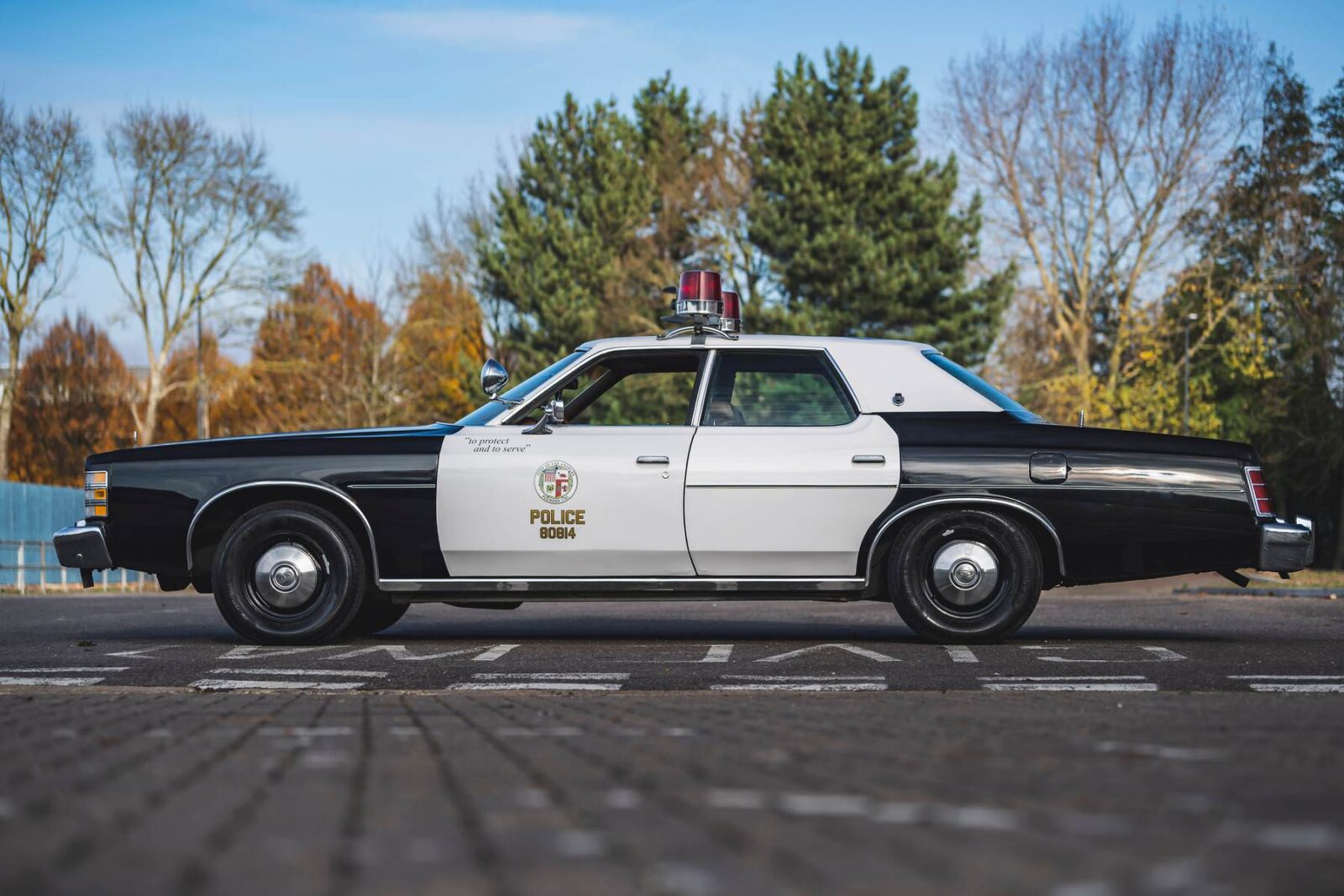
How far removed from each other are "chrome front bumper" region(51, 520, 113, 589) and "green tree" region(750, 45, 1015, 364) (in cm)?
3014

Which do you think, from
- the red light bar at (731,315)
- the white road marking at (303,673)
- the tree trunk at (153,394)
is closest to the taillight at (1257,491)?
the red light bar at (731,315)

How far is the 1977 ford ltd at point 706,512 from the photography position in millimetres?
8492

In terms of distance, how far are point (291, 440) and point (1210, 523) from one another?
4.82 metres

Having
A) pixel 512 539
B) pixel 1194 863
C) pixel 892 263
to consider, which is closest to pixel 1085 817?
pixel 1194 863

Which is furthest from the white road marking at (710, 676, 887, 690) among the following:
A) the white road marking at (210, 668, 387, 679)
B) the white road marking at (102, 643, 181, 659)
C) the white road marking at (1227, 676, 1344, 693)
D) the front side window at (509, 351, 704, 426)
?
the white road marking at (102, 643, 181, 659)

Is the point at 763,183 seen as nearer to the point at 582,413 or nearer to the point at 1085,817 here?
the point at 582,413

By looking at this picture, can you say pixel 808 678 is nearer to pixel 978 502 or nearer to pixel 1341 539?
pixel 978 502

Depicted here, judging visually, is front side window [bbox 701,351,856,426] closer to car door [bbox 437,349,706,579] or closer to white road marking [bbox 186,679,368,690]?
car door [bbox 437,349,706,579]

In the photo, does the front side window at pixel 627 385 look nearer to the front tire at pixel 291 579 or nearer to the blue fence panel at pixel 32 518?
the front tire at pixel 291 579

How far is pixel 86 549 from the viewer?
352 inches

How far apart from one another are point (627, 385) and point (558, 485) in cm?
139

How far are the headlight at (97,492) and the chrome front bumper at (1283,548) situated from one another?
605cm

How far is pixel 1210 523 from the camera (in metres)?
8.48

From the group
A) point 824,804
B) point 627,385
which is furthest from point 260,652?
point 824,804
